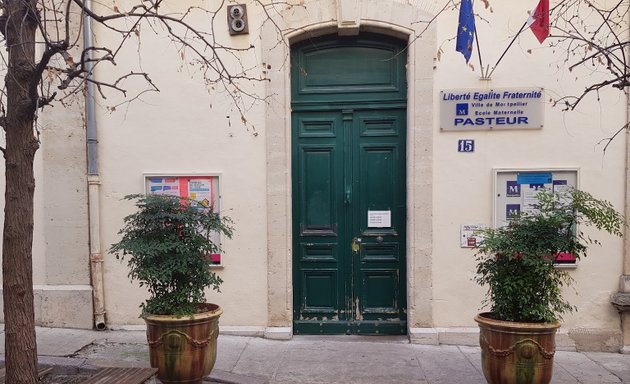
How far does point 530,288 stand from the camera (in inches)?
159

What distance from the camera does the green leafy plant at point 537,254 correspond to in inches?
158

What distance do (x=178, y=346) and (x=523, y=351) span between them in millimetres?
Result: 2772

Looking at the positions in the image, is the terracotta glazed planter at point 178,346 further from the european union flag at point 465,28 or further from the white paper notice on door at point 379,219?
the european union flag at point 465,28

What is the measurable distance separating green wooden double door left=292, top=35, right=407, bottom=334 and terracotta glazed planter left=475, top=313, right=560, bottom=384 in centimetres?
216

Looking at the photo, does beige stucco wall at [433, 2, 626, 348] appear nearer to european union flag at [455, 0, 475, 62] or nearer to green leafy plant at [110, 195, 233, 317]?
european union flag at [455, 0, 475, 62]

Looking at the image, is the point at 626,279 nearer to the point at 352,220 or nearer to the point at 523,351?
the point at 523,351

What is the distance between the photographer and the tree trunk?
11.0 feet

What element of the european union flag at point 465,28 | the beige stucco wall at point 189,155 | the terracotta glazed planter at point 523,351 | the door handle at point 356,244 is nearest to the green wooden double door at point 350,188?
the door handle at point 356,244

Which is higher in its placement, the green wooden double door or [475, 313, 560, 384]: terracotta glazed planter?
the green wooden double door

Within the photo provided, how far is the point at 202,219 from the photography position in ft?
14.2

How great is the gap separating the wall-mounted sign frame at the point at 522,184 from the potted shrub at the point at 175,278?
323 centimetres

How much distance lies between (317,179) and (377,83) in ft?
4.61

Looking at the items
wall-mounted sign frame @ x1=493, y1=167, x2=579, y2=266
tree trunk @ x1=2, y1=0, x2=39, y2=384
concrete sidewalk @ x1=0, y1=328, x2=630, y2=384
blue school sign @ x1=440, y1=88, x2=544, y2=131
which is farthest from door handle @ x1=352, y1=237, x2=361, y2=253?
tree trunk @ x1=2, y1=0, x2=39, y2=384

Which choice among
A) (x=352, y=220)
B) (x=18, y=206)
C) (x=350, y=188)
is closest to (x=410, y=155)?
(x=350, y=188)
